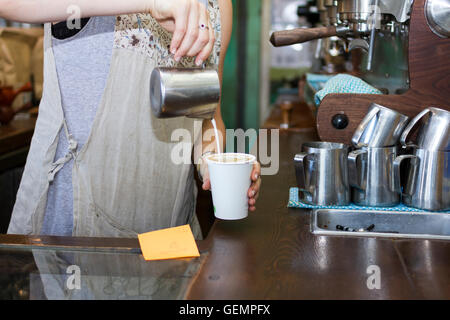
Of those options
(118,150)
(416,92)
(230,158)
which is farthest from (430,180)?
(118,150)

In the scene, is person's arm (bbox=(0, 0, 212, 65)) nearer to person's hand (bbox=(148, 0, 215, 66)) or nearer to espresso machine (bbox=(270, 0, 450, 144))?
person's hand (bbox=(148, 0, 215, 66))

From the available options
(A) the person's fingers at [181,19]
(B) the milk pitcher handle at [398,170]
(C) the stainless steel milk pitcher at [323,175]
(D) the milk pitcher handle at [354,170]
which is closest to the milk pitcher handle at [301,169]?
(C) the stainless steel milk pitcher at [323,175]

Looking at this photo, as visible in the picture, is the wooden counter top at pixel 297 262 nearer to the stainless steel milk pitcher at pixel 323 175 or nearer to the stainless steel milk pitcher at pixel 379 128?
the stainless steel milk pitcher at pixel 323 175

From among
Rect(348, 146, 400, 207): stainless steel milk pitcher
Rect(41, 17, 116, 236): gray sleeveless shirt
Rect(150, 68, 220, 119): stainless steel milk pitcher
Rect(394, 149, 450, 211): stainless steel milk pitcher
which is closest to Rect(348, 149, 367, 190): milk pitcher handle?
Rect(348, 146, 400, 207): stainless steel milk pitcher

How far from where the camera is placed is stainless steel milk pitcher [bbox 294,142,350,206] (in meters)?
1.27

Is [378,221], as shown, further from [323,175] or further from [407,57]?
[407,57]

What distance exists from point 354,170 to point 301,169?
130mm

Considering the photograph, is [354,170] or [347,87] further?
[347,87]

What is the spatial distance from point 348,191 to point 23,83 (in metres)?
2.48

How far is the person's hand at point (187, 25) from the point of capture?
957 millimetres

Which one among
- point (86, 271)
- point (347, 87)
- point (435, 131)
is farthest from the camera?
point (347, 87)

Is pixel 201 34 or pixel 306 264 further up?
pixel 201 34

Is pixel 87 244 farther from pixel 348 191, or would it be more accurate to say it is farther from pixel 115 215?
pixel 348 191

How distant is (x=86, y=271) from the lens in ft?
2.85
